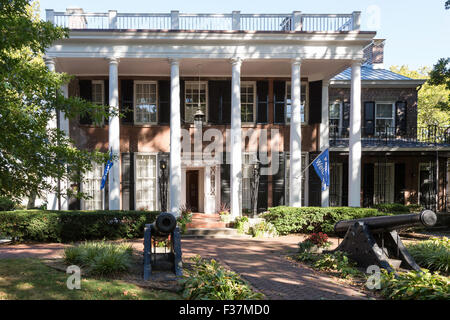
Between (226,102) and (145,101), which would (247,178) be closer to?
(226,102)

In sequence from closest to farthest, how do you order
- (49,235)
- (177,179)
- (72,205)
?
(49,235)
(177,179)
(72,205)

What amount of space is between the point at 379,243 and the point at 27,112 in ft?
26.1

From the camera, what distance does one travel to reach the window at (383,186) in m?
18.1

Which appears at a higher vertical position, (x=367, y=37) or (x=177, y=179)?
(x=367, y=37)

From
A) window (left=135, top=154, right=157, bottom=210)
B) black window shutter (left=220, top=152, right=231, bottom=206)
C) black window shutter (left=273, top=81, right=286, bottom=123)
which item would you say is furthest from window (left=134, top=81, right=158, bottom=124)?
black window shutter (left=273, top=81, right=286, bottom=123)

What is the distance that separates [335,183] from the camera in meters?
18.0

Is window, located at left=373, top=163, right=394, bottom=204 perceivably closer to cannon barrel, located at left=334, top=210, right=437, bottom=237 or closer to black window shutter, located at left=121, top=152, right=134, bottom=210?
cannon barrel, located at left=334, top=210, right=437, bottom=237

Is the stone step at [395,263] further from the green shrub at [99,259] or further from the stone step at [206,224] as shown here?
the stone step at [206,224]

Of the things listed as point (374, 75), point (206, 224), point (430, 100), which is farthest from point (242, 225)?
point (430, 100)

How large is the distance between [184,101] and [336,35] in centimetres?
747
